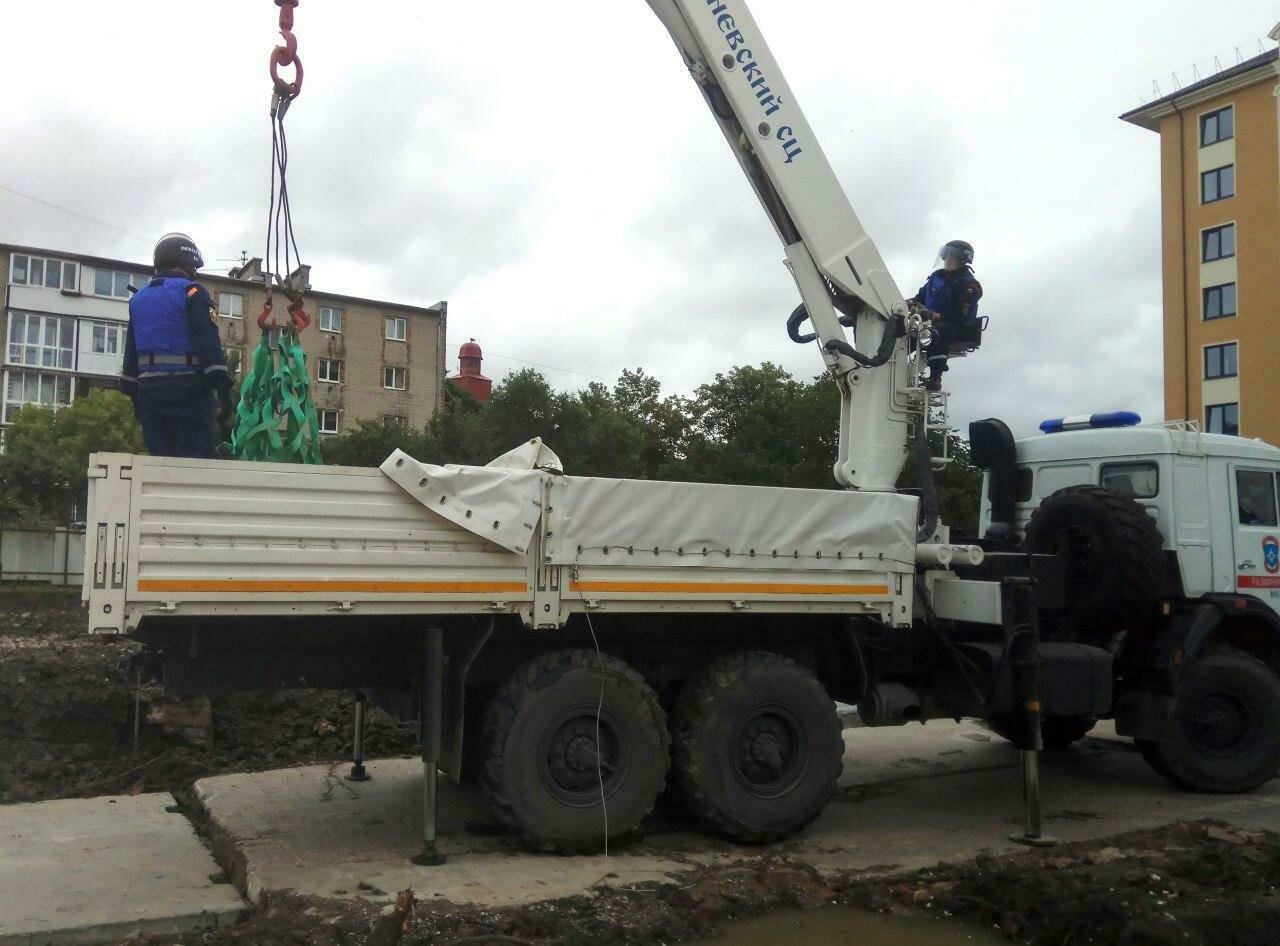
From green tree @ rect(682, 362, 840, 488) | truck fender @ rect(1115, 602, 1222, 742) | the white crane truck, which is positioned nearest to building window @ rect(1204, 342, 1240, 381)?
green tree @ rect(682, 362, 840, 488)

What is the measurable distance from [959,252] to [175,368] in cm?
584

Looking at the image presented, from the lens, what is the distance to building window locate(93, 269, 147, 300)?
53.0m

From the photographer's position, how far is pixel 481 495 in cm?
633

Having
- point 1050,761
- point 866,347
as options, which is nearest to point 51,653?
point 866,347

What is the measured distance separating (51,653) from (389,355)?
42554 millimetres

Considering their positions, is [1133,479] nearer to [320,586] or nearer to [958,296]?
[958,296]

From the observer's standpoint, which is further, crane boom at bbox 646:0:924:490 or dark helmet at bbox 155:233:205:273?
crane boom at bbox 646:0:924:490

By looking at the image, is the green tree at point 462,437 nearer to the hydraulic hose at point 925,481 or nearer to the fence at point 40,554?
the fence at point 40,554

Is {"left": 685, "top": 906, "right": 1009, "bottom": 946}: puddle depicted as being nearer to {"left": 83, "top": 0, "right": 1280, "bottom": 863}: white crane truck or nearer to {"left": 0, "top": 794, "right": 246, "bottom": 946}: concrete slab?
{"left": 83, "top": 0, "right": 1280, "bottom": 863}: white crane truck

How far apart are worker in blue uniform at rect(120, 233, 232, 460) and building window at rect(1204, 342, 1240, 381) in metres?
42.3

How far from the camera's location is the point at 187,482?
18.6ft

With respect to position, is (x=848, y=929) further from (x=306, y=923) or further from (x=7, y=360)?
(x=7, y=360)

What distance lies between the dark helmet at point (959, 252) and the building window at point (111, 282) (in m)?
51.3

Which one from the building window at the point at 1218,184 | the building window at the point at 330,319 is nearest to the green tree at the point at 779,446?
the building window at the point at 1218,184
